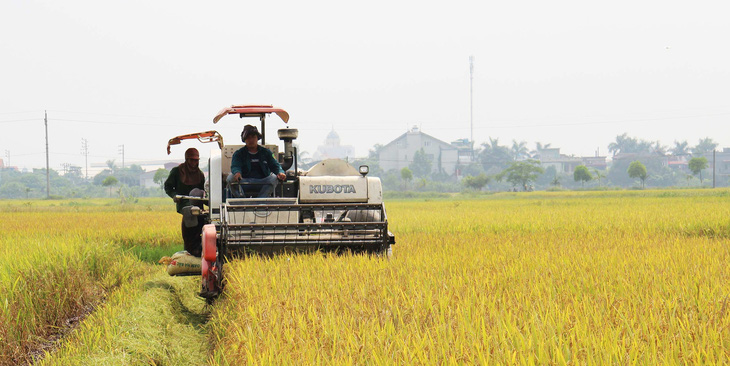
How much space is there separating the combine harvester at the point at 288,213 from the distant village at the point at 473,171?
8949cm

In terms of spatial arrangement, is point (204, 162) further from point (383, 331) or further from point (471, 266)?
point (383, 331)

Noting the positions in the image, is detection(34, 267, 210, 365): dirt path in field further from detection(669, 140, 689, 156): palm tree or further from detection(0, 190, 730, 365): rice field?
detection(669, 140, 689, 156): palm tree

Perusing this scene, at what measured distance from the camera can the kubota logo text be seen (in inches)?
348

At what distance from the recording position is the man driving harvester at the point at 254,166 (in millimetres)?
8828

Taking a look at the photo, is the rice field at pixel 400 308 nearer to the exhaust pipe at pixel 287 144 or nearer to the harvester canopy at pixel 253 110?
the exhaust pipe at pixel 287 144

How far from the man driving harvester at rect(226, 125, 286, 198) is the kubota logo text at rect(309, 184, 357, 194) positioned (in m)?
0.48

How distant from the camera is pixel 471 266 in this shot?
6.63m

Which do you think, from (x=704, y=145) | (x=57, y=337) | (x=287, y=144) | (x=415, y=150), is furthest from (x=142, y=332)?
(x=704, y=145)

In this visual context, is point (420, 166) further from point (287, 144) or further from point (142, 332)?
point (142, 332)

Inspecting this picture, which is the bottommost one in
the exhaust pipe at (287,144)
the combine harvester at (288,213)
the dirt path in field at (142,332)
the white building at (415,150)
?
the dirt path in field at (142,332)

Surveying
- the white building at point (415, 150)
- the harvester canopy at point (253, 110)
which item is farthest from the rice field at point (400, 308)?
the white building at point (415, 150)

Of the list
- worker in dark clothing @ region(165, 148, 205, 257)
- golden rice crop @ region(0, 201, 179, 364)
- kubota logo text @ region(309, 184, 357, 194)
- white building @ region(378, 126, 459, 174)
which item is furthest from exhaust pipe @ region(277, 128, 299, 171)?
white building @ region(378, 126, 459, 174)

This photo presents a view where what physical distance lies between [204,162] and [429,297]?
18.6 ft

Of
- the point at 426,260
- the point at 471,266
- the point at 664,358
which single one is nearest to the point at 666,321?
the point at 664,358
